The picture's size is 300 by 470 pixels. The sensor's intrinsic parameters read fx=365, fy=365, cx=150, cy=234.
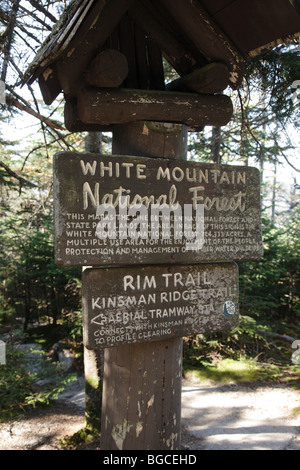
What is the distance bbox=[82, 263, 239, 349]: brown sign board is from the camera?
83.7 inches

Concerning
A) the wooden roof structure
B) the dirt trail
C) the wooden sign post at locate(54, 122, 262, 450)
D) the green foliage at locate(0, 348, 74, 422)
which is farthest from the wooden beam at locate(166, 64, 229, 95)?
the dirt trail

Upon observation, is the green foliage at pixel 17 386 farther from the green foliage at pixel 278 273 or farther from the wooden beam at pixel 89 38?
the green foliage at pixel 278 273

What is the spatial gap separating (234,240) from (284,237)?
9157mm

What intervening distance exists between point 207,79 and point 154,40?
48cm

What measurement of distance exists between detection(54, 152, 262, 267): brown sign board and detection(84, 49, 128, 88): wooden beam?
526 millimetres

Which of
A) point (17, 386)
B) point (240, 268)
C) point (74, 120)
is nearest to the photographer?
point (74, 120)

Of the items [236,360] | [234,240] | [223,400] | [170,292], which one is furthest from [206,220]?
[236,360]

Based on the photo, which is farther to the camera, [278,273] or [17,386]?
[278,273]

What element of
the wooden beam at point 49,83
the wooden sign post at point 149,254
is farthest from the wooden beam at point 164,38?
the wooden beam at point 49,83

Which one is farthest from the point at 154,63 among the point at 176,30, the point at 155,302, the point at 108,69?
the point at 155,302

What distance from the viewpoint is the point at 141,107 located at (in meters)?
2.38

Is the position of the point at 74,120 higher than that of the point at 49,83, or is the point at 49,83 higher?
the point at 49,83

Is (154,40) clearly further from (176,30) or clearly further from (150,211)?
(150,211)

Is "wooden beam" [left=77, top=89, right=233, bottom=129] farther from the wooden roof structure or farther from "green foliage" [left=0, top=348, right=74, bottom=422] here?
"green foliage" [left=0, top=348, right=74, bottom=422]
